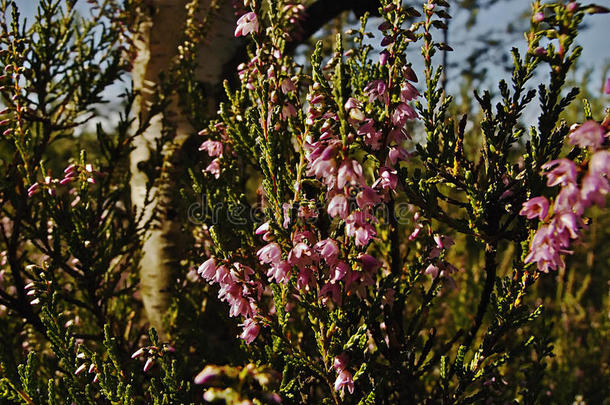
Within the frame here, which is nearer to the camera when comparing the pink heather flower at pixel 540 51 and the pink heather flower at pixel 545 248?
the pink heather flower at pixel 545 248

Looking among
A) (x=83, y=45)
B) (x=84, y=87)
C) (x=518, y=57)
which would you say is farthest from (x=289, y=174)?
(x=83, y=45)

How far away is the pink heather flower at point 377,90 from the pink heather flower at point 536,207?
1.79ft

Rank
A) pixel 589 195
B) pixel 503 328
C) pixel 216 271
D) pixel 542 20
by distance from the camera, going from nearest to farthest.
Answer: pixel 589 195 → pixel 542 20 → pixel 216 271 → pixel 503 328

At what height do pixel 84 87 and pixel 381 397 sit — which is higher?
pixel 84 87

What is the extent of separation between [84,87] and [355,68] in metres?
1.74

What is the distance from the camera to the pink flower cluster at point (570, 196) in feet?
2.93

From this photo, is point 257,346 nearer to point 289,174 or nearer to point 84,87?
point 289,174

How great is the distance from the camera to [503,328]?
59.0 inches

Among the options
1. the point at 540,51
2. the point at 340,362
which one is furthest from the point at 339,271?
the point at 540,51

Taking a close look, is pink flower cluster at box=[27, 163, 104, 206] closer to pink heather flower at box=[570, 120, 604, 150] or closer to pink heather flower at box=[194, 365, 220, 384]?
pink heather flower at box=[194, 365, 220, 384]

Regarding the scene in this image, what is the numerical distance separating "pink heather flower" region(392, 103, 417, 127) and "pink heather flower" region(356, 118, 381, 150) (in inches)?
2.8

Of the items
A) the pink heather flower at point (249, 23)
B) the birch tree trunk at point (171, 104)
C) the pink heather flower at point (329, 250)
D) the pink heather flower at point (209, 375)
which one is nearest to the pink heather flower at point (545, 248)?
the pink heather flower at point (329, 250)

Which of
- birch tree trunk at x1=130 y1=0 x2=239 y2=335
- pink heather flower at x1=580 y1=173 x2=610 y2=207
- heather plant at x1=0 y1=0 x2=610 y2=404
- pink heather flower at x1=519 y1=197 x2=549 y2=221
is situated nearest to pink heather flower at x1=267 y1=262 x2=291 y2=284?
heather plant at x1=0 y1=0 x2=610 y2=404

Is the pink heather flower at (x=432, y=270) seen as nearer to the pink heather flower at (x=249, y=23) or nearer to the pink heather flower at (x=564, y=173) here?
the pink heather flower at (x=564, y=173)
